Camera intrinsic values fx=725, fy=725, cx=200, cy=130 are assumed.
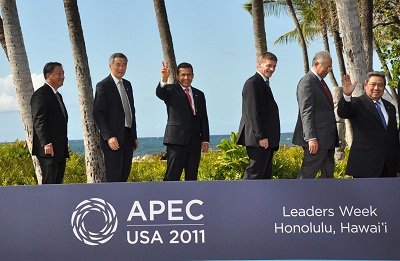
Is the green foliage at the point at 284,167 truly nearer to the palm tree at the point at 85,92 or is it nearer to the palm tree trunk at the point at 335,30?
the palm tree at the point at 85,92

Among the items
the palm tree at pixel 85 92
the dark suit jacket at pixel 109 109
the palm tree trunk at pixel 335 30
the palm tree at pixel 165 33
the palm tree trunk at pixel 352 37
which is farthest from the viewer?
the palm tree trunk at pixel 335 30

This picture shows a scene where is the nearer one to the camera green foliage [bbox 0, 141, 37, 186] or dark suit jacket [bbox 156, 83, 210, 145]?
dark suit jacket [bbox 156, 83, 210, 145]

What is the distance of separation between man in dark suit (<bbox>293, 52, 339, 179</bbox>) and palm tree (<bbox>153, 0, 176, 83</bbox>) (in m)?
4.90

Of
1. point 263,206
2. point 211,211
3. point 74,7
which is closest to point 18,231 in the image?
point 211,211

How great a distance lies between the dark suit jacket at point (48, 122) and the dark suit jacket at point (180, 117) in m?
1.18

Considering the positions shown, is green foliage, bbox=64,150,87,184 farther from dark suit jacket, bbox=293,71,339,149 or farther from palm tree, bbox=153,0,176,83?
dark suit jacket, bbox=293,71,339,149

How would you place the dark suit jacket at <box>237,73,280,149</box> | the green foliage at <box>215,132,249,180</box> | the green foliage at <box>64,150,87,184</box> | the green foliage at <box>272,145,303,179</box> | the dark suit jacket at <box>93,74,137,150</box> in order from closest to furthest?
1. the dark suit jacket at <box>237,73,280,149</box>
2. the dark suit jacket at <box>93,74,137,150</box>
3. the green foliage at <box>215,132,249,180</box>
4. the green foliage at <box>272,145,303,179</box>
5. the green foliage at <box>64,150,87,184</box>

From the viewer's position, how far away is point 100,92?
8.49 metres

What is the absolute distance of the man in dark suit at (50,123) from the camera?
8.30 m

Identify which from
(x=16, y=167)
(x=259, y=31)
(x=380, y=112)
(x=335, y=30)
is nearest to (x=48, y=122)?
(x=380, y=112)

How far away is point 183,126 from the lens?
28.3 ft

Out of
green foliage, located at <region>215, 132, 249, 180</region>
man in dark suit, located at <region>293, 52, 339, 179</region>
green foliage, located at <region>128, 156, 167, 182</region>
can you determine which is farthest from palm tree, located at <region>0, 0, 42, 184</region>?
man in dark suit, located at <region>293, 52, 339, 179</region>

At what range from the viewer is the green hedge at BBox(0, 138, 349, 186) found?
1125 cm

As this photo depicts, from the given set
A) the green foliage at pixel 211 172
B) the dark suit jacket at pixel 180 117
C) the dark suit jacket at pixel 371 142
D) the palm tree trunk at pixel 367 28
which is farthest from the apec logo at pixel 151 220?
the palm tree trunk at pixel 367 28
